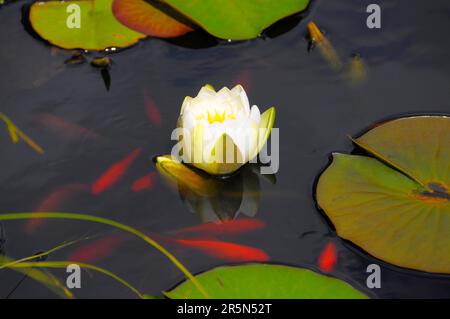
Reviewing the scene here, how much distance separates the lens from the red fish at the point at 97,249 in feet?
6.23

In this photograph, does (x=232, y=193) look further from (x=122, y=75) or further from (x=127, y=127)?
(x=122, y=75)

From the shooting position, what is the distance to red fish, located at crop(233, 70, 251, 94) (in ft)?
7.70

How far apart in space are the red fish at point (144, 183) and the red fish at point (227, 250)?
0.80 ft

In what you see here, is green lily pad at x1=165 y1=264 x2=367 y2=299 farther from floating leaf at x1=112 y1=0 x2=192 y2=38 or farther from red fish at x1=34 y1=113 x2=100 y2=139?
floating leaf at x1=112 y1=0 x2=192 y2=38

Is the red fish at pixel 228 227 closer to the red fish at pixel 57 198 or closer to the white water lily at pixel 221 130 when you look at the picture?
the white water lily at pixel 221 130

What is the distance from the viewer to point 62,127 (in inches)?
88.4

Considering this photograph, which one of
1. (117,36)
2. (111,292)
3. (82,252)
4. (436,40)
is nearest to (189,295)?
(111,292)

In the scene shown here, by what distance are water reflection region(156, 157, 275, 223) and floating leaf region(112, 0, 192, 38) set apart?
696 millimetres

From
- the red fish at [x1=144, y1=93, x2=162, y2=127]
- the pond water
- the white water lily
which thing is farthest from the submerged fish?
the red fish at [x1=144, y1=93, x2=162, y2=127]

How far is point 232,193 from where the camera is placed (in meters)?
2.05

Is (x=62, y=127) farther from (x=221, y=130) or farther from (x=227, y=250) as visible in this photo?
(x=227, y=250)

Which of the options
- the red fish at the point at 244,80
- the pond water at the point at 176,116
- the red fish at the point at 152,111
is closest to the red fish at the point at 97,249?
the pond water at the point at 176,116

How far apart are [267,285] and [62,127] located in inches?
38.6

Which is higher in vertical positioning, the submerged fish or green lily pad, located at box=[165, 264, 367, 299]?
the submerged fish
